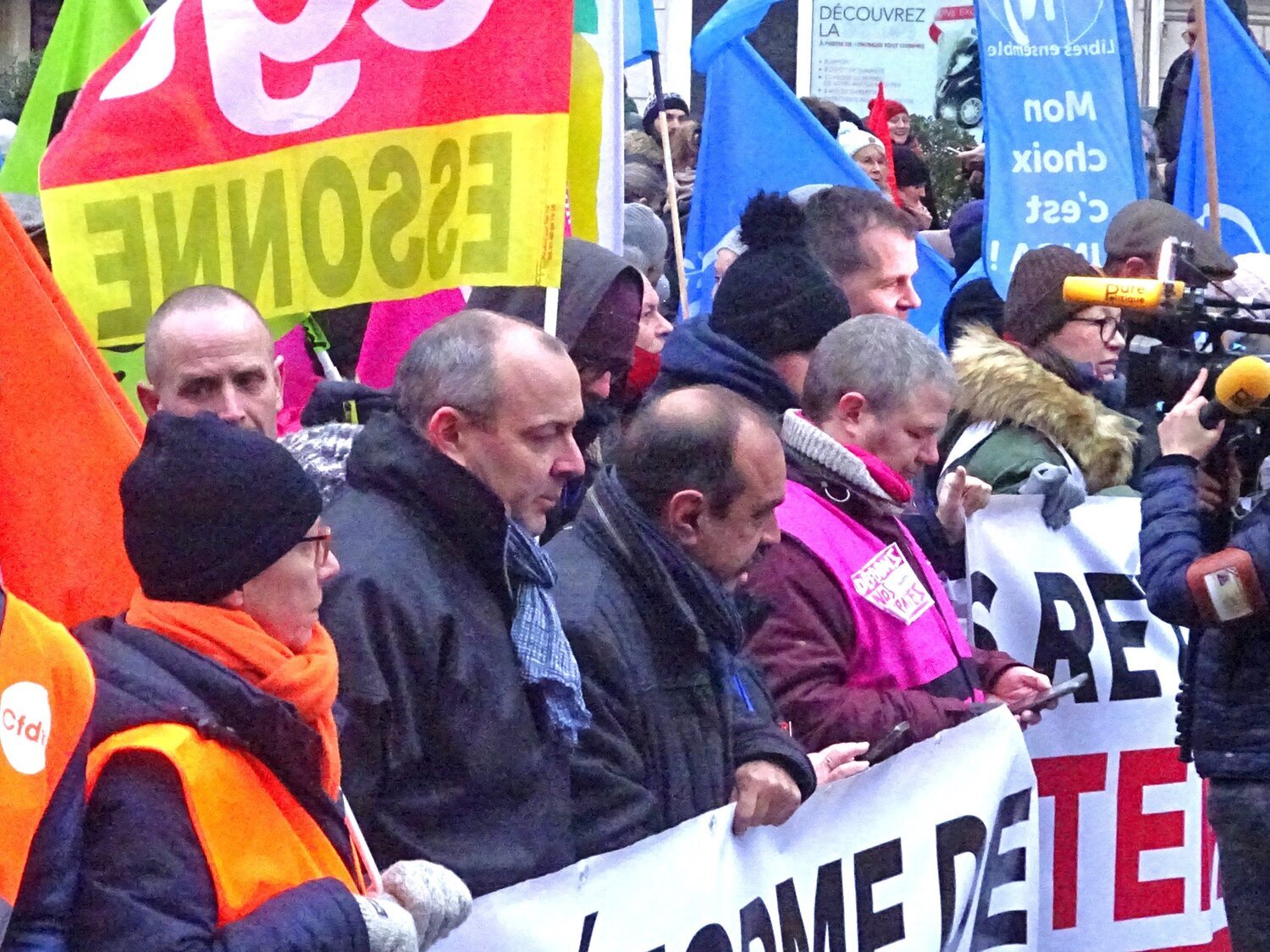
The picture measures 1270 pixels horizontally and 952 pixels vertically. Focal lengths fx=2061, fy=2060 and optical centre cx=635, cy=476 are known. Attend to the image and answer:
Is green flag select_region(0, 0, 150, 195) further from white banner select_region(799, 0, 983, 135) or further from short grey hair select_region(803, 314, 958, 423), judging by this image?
white banner select_region(799, 0, 983, 135)

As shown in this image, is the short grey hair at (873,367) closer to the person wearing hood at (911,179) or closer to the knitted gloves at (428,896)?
the knitted gloves at (428,896)

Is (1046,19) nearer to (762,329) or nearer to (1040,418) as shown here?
(1040,418)

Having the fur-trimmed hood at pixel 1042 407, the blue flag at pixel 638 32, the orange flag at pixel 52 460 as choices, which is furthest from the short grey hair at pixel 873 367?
the blue flag at pixel 638 32

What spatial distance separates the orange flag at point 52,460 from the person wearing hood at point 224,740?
0.48m

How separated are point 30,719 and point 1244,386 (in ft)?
8.28

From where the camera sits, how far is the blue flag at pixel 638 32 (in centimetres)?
710

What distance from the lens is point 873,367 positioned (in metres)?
4.07

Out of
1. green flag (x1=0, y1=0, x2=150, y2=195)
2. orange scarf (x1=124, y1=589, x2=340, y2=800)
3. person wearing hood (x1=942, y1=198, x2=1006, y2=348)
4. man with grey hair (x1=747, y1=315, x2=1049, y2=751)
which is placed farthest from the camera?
person wearing hood (x1=942, y1=198, x2=1006, y2=348)

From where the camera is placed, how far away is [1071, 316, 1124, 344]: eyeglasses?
5156mm

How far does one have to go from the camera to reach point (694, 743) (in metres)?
3.23

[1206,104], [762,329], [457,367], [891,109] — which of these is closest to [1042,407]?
[762,329]

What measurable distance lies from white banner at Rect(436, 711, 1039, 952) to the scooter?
A: 13.3 metres

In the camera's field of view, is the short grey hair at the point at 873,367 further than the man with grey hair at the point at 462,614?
Yes

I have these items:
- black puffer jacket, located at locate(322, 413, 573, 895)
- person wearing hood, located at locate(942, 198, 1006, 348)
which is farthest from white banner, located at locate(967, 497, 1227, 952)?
black puffer jacket, located at locate(322, 413, 573, 895)
